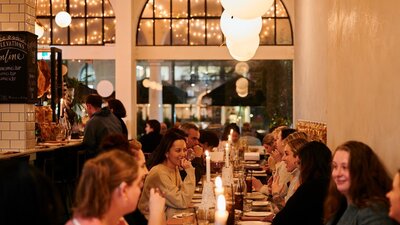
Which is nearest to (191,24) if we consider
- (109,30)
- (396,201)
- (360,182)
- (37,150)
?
(109,30)

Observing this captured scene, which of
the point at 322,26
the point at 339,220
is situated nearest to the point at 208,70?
the point at 322,26

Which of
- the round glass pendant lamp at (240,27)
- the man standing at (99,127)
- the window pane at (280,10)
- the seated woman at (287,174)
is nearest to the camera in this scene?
the seated woman at (287,174)

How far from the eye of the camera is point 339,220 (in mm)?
3662

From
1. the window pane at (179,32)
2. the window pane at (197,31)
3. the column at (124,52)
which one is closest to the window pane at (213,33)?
the window pane at (197,31)

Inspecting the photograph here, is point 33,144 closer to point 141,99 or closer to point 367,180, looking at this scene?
point 367,180

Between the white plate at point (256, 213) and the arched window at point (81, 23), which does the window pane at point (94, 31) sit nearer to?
the arched window at point (81, 23)

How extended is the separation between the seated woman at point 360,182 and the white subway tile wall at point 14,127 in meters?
4.98

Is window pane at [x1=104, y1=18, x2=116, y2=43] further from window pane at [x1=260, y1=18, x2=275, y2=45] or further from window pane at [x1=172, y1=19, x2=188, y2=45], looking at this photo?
window pane at [x1=260, y1=18, x2=275, y2=45]

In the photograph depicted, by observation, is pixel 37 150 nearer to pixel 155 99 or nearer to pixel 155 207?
pixel 155 207

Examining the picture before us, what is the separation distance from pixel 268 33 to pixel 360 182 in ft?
38.1

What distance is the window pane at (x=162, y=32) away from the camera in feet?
48.7

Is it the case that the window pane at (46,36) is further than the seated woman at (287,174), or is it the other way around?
the window pane at (46,36)

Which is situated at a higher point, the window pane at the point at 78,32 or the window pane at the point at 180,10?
the window pane at the point at 180,10

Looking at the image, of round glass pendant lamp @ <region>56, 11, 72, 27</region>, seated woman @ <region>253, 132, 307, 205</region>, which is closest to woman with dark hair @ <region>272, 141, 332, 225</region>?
seated woman @ <region>253, 132, 307, 205</region>
